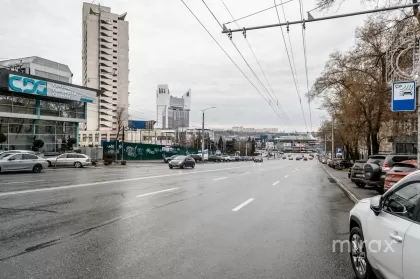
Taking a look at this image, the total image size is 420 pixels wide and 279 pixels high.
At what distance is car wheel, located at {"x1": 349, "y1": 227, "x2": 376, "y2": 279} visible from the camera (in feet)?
14.2

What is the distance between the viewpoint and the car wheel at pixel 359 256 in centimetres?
432

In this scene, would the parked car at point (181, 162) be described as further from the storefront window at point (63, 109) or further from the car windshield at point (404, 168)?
the car windshield at point (404, 168)

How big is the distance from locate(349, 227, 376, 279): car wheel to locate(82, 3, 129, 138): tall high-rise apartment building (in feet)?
414

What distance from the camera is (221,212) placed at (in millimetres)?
9500

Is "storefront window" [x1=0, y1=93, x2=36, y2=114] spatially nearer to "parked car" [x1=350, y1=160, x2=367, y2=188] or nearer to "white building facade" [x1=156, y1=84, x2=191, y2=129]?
"parked car" [x1=350, y1=160, x2=367, y2=188]

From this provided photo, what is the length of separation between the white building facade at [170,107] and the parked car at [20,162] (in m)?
130

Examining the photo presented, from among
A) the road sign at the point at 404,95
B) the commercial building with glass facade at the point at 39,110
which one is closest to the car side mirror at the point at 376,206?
the road sign at the point at 404,95

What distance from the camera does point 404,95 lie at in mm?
10688

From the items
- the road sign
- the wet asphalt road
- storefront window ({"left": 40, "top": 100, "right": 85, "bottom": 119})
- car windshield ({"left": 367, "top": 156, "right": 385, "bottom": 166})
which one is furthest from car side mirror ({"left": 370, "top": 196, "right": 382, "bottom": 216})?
storefront window ({"left": 40, "top": 100, "right": 85, "bottom": 119})

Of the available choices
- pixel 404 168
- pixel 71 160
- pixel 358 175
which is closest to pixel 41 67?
pixel 71 160

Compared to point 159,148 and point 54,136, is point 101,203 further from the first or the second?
point 159,148

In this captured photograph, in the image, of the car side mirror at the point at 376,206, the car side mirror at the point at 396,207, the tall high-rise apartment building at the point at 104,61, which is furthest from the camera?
the tall high-rise apartment building at the point at 104,61

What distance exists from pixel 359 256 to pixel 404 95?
25.7 feet

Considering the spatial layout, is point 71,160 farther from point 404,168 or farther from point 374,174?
point 404,168
